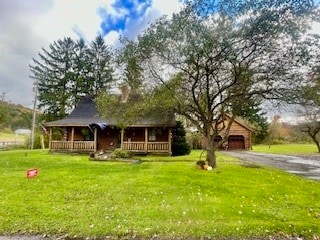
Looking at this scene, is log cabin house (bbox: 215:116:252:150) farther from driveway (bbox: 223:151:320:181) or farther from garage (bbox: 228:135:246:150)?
driveway (bbox: 223:151:320:181)

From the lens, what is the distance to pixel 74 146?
25469 mm

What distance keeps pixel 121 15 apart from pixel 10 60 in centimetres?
3037

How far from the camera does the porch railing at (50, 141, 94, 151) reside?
25219 millimetres

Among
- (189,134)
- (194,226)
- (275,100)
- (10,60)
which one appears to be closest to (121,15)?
(275,100)

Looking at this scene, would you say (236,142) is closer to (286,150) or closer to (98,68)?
(286,150)

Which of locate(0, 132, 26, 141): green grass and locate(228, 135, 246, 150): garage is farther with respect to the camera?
locate(0, 132, 26, 141): green grass

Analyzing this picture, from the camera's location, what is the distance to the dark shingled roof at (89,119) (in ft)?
78.3

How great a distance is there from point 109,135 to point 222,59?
16017mm

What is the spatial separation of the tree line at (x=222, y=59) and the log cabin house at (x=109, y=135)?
19.9 feet

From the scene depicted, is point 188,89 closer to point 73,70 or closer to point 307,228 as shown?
point 307,228

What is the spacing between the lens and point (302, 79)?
13.7 meters

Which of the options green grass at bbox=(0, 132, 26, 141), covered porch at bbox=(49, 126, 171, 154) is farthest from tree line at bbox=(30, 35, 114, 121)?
covered porch at bbox=(49, 126, 171, 154)

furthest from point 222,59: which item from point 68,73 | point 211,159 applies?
point 68,73

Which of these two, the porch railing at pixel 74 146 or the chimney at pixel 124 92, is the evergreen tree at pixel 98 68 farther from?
the chimney at pixel 124 92
